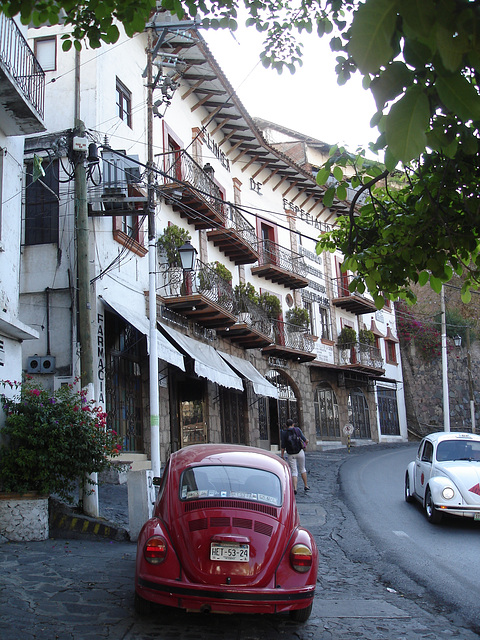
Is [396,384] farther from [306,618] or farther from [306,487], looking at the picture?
[306,618]

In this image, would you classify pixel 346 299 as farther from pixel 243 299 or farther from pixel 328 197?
pixel 328 197

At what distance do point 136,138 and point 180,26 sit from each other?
4.99m

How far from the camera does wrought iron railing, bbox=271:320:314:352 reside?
27.0 meters

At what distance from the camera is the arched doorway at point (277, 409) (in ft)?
87.5

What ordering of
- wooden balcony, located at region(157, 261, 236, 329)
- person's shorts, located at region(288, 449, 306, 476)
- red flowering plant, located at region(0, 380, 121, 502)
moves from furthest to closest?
1. wooden balcony, located at region(157, 261, 236, 329)
2. person's shorts, located at region(288, 449, 306, 476)
3. red flowering plant, located at region(0, 380, 121, 502)

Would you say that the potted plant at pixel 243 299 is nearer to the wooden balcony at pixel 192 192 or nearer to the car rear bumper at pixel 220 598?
the wooden balcony at pixel 192 192

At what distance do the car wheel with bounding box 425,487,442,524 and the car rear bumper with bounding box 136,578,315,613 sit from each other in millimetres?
5695

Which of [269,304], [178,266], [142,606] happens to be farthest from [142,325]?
[269,304]

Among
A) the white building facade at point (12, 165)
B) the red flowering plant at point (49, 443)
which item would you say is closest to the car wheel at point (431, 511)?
the red flowering plant at point (49, 443)

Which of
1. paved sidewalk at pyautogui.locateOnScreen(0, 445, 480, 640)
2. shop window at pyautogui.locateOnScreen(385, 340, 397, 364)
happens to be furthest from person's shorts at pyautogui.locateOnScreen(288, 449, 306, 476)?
shop window at pyautogui.locateOnScreen(385, 340, 397, 364)

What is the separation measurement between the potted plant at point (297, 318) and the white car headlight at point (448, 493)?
1788cm

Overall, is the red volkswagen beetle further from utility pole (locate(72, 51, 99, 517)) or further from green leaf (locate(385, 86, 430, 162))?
utility pole (locate(72, 51, 99, 517))

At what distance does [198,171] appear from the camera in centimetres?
2019

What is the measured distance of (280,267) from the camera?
89.9 ft
